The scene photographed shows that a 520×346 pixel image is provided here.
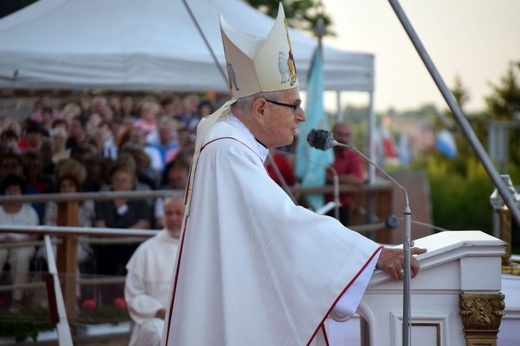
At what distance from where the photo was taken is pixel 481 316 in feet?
14.1

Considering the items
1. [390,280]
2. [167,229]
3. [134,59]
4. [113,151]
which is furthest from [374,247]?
[113,151]

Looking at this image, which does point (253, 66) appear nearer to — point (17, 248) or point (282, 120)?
point (282, 120)

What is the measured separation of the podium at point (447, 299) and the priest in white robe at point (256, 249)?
0.42 feet

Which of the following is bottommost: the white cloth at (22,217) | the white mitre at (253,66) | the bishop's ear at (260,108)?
the white cloth at (22,217)

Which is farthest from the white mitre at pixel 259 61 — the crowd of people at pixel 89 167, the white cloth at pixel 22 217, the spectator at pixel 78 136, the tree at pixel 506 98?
the tree at pixel 506 98

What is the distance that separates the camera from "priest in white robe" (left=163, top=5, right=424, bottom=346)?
4340mm

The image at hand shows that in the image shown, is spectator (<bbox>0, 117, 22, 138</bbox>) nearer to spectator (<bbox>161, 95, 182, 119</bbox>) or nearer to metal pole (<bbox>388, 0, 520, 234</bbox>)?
spectator (<bbox>161, 95, 182, 119</bbox>)

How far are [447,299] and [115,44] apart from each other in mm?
5767

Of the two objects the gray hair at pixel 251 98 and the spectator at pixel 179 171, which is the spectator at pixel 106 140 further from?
the gray hair at pixel 251 98

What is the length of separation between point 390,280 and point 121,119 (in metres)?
9.88

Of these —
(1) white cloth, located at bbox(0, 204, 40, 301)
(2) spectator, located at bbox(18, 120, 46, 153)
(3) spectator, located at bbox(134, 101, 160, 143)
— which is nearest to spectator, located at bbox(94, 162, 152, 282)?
(1) white cloth, located at bbox(0, 204, 40, 301)

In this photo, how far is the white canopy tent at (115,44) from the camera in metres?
9.17

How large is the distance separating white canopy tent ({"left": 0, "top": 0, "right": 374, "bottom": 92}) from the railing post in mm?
1223

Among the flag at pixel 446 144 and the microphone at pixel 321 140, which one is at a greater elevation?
the microphone at pixel 321 140
